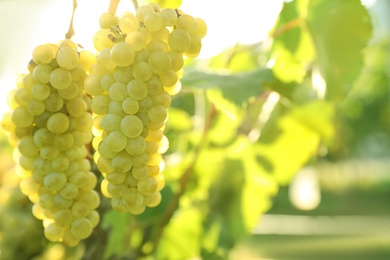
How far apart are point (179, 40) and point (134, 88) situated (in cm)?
4

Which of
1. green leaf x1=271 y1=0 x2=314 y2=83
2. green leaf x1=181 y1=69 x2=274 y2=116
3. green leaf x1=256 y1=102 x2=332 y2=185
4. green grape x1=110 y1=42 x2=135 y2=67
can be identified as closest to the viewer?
green grape x1=110 y1=42 x2=135 y2=67

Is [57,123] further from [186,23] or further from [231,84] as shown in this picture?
[231,84]

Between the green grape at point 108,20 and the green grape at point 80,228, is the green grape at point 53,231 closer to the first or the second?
the green grape at point 80,228

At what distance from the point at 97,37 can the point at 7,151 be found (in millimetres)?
756

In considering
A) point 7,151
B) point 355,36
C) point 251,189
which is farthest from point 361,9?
point 7,151

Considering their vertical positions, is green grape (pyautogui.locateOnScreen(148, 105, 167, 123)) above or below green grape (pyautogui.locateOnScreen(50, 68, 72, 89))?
below

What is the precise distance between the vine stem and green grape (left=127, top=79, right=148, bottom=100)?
32cm

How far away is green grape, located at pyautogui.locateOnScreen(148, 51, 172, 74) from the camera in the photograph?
335mm

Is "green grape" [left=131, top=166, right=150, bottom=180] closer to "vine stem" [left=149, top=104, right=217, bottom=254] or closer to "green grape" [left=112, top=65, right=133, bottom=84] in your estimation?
"green grape" [left=112, top=65, right=133, bottom=84]

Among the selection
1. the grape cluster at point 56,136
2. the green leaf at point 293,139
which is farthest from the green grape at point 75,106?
the green leaf at point 293,139

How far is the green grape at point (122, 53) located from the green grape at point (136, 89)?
12mm

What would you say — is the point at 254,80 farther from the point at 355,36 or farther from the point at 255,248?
the point at 255,248

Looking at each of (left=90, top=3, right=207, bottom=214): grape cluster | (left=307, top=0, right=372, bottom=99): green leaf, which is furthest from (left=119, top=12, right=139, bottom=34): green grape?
(left=307, top=0, right=372, bottom=99): green leaf

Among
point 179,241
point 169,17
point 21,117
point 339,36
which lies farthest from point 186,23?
point 179,241
